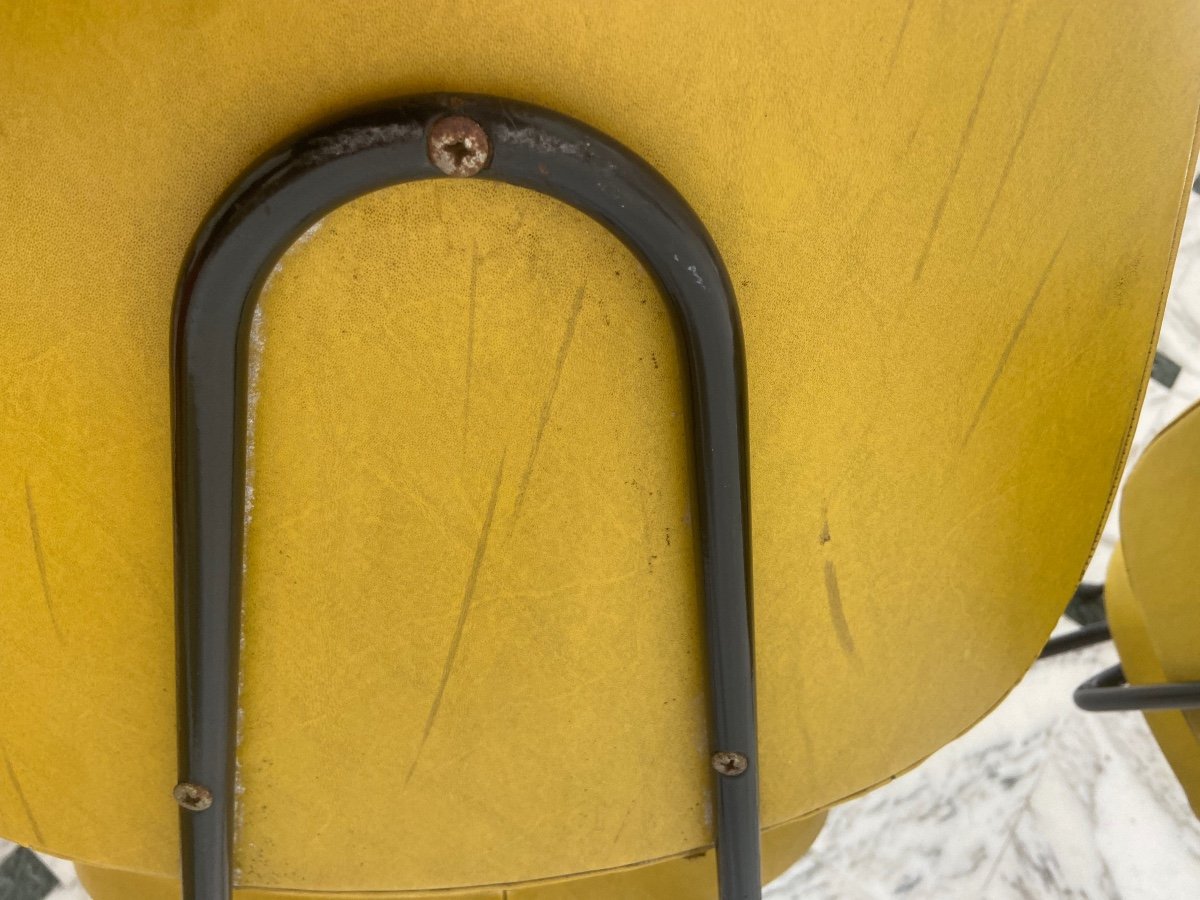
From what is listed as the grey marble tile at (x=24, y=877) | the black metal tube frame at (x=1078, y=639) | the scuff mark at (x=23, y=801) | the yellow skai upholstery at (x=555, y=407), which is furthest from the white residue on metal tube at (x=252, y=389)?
the black metal tube frame at (x=1078, y=639)

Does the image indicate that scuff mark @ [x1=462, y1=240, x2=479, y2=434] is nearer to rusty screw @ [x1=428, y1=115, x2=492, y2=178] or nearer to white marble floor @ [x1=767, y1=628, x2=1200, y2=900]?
rusty screw @ [x1=428, y1=115, x2=492, y2=178]

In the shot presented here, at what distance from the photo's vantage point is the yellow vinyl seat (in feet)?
1.98

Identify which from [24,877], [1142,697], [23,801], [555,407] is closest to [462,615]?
[555,407]

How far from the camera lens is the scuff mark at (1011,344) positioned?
351mm

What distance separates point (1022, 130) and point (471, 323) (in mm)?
159

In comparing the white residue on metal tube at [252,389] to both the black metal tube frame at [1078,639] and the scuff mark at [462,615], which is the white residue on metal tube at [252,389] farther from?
the black metal tube frame at [1078,639]

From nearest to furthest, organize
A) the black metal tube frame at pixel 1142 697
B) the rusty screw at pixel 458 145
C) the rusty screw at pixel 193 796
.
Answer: the rusty screw at pixel 458 145 → the rusty screw at pixel 193 796 → the black metal tube frame at pixel 1142 697

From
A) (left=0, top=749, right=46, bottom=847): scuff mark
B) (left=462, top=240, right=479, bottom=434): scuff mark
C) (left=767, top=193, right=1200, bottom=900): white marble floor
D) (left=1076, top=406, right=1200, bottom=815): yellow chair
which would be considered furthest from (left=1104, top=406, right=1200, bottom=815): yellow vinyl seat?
(left=0, top=749, right=46, bottom=847): scuff mark

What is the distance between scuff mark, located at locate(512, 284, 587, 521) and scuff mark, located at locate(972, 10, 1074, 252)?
0.38 ft

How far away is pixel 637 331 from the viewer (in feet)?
1.05

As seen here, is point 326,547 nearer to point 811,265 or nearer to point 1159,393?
point 811,265

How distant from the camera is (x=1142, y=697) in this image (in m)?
0.61

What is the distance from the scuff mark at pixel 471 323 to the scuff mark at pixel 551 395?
2 cm

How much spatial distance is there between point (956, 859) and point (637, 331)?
76 cm
